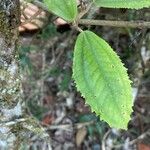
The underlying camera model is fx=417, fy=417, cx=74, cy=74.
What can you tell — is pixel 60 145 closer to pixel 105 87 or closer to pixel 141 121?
pixel 141 121

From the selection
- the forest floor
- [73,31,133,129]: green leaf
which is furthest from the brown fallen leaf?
[73,31,133,129]: green leaf

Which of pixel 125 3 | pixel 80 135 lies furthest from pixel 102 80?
pixel 80 135

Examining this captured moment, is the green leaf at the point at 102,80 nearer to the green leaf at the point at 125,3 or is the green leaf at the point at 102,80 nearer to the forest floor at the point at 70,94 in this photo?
the green leaf at the point at 125,3

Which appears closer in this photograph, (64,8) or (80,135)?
(64,8)

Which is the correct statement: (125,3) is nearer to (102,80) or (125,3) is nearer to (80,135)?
(102,80)

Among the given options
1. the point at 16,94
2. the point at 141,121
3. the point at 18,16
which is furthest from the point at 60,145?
the point at 18,16
